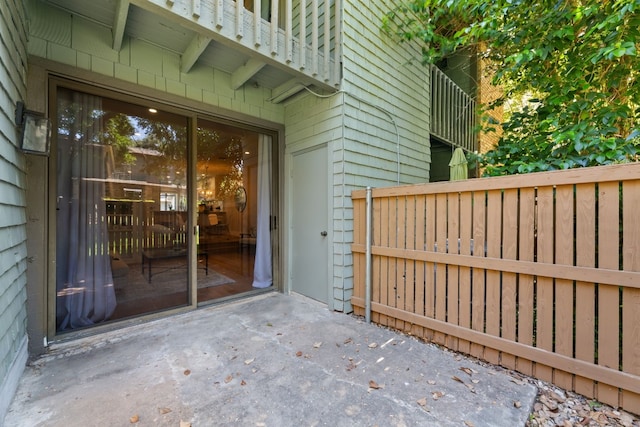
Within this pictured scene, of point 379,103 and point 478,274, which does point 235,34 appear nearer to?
point 379,103

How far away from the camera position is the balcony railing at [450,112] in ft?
18.1

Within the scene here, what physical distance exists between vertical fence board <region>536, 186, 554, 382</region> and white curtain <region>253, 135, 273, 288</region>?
3.15 meters

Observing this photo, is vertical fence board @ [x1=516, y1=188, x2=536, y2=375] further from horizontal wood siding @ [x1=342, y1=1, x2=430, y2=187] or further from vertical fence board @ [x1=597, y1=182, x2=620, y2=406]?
horizontal wood siding @ [x1=342, y1=1, x2=430, y2=187]

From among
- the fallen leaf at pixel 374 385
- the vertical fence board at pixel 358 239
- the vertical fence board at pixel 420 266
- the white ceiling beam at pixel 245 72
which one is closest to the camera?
the fallen leaf at pixel 374 385

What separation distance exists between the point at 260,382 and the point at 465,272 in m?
1.88

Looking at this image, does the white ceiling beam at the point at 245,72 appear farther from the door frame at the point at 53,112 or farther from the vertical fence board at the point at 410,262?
the vertical fence board at the point at 410,262

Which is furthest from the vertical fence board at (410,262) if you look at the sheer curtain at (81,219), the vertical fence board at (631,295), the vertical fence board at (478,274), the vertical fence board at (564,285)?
the sheer curtain at (81,219)

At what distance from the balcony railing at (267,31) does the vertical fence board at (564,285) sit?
2454 millimetres

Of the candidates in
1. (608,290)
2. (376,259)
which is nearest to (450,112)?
(376,259)

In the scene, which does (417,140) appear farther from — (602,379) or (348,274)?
(602,379)

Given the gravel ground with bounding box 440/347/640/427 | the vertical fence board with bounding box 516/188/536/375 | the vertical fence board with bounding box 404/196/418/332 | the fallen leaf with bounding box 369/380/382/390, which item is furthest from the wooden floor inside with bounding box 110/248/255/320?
the gravel ground with bounding box 440/347/640/427

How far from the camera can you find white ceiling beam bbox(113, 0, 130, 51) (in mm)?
2109

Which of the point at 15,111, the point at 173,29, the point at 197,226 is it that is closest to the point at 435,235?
the point at 197,226

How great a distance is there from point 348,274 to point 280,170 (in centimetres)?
181
